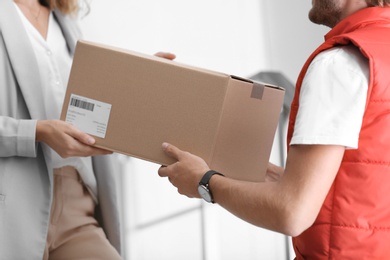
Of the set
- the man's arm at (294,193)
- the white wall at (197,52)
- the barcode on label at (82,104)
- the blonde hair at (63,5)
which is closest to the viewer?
the man's arm at (294,193)

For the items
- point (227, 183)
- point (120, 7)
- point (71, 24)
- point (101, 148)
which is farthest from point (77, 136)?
point (120, 7)

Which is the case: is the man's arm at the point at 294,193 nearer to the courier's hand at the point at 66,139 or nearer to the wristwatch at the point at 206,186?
the wristwatch at the point at 206,186

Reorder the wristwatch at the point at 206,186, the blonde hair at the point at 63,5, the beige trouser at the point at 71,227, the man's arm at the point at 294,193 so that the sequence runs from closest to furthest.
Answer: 1. the man's arm at the point at 294,193
2. the wristwatch at the point at 206,186
3. the beige trouser at the point at 71,227
4. the blonde hair at the point at 63,5

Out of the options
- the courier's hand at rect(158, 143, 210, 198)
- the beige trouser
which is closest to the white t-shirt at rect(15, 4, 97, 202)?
the beige trouser

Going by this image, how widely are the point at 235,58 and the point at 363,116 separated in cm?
154

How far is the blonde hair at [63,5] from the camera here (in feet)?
5.22

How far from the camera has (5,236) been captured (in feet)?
4.46

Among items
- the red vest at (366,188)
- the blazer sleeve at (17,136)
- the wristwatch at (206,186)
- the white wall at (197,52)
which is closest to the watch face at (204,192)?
the wristwatch at (206,186)

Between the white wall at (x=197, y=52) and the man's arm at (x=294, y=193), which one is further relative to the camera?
the white wall at (x=197, y=52)

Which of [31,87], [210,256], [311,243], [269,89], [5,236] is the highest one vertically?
[269,89]

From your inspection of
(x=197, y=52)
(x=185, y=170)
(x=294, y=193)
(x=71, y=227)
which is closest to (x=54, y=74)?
(x=71, y=227)

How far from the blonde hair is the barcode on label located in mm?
455

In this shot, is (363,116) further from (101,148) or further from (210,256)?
(210,256)

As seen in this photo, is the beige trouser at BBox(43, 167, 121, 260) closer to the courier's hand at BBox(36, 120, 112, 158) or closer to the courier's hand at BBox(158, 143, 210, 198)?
the courier's hand at BBox(36, 120, 112, 158)
